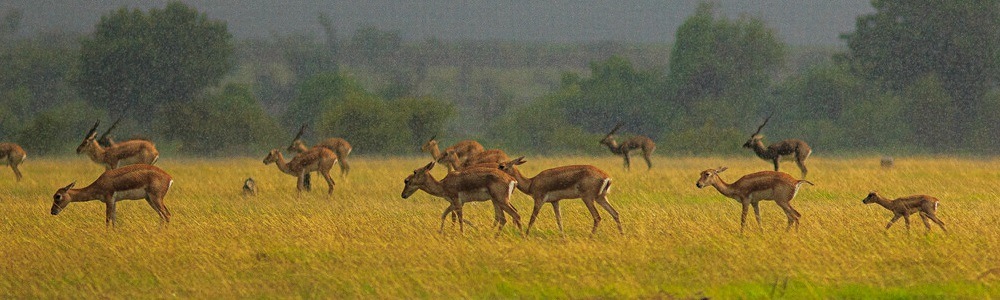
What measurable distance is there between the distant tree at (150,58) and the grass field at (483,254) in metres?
58.7

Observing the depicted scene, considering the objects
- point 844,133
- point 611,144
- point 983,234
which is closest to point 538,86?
point 844,133

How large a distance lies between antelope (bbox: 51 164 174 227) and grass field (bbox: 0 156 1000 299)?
45 centimetres

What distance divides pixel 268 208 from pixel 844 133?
60.6 m

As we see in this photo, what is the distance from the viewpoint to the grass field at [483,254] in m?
13.0

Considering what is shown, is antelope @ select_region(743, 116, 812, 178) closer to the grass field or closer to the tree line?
the grass field

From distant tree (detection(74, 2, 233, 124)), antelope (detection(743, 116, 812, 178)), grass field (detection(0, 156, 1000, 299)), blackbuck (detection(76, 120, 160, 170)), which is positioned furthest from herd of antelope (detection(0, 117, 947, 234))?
distant tree (detection(74, 2, 233, 124))

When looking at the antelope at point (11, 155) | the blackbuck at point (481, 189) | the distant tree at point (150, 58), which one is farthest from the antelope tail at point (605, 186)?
the distant tree at point (150, 58)

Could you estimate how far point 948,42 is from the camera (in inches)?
2817

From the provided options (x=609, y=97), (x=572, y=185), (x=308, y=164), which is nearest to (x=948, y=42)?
(x=609, y=97)

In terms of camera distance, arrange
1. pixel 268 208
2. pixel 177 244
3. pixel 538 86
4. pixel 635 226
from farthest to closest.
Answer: pixel 538 86, pixel 268 208, pixel 635 226, pixel 177 244

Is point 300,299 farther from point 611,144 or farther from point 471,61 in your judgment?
point 471,61

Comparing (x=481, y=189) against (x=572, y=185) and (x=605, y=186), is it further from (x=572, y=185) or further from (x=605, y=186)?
(x=605, y=186)

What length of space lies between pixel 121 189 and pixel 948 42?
6198 centimetres

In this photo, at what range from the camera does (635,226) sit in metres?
18.2
